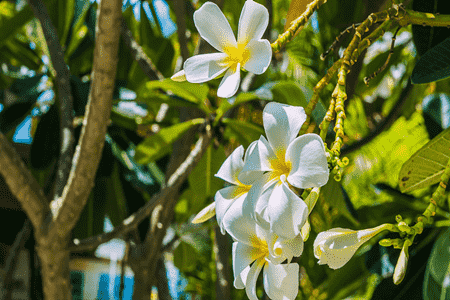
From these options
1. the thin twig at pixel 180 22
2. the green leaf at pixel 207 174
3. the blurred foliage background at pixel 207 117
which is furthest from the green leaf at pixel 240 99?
the thin twig at pixel 180 22

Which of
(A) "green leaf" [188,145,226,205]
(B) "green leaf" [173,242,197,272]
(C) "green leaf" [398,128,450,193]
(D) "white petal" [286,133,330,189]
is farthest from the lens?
(B) "green leaf" [173,242,197,272]

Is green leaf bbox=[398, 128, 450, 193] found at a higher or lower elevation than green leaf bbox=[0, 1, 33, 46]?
lower

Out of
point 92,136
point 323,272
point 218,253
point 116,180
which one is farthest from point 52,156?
point 323,272

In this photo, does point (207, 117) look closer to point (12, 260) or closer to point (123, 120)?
point (123, 120)

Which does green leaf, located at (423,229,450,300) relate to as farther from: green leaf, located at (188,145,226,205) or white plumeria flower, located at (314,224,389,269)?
green leaf, located at (188,145,226,205)

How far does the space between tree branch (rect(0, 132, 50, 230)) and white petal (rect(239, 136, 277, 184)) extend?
2.54ft

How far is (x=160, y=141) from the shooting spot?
0.93 meters

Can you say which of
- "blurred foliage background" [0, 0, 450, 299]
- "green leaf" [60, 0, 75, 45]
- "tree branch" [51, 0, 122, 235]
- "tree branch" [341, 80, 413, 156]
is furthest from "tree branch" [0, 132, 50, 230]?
"tree branch" [341, 80, 413, 156]

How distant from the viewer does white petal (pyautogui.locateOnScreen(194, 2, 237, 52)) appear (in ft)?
0.83

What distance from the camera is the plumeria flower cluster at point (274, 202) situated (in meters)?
0.18

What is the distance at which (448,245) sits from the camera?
1.51ft

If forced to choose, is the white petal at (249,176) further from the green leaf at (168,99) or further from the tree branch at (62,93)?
the tree branch at (62,93)

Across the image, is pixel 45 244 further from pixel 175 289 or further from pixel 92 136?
pixel 175 289

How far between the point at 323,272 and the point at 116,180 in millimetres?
750
